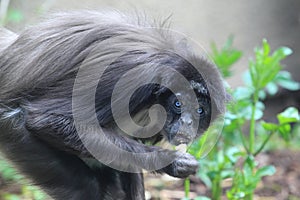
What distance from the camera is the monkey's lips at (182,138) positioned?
4895mm

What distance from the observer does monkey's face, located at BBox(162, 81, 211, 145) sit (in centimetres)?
491

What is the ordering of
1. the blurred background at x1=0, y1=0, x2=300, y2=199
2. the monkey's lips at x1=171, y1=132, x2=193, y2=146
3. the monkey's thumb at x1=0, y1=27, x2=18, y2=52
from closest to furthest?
the monkey's lips at x1=171, y1=132, x2=193, y2=146, the monkey's thumb at x1=0, y1=27, x2=18, y2=52, the blurred background at x1=0, y1=0, x2=300, y2=199

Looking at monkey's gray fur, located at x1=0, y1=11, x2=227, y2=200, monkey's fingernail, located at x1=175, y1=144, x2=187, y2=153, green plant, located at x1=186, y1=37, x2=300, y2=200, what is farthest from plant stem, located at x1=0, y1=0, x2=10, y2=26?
monkey's fingernail, located at x1=175, y1=144, x2=187, y2=153

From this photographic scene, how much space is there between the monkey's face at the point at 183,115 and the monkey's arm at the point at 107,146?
5.3 inches

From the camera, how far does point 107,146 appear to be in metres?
4.82

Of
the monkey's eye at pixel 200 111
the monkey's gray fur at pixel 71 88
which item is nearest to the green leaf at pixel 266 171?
the monkey's gray fur at pixel 71 88

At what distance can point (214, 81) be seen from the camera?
5.08 m

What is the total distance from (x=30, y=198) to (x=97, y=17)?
2.05 meters

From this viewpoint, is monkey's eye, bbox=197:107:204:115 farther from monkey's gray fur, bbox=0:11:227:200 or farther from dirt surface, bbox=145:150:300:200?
dirt surface, bbox=145:150:300:200

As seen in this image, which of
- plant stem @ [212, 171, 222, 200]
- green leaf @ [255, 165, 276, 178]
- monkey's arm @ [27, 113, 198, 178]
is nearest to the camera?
monkey's arm @ [27, 113, 198, 178]

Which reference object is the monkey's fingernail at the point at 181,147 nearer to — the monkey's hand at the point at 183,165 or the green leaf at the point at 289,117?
the monkey's hand at the point at 183,165

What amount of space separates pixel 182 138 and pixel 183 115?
165 mm

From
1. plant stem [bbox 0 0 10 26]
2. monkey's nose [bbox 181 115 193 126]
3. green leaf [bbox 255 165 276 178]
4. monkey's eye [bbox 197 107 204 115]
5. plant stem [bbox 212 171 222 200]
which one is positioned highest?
plant stem [bbox 0 0 10 26]

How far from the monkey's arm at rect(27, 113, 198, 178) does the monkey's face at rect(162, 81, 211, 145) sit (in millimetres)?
135
